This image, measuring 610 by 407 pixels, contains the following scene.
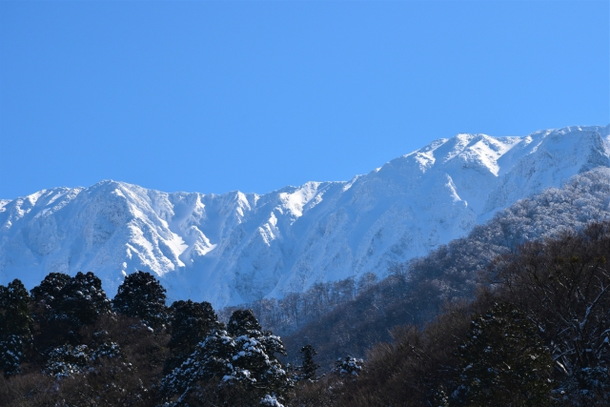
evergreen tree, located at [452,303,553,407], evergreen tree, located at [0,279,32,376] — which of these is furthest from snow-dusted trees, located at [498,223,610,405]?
evergreen tree, located at [0,279,32,376]

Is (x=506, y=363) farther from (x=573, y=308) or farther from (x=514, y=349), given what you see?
(x=573, y=308)

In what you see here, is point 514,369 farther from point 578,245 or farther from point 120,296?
point 120,296

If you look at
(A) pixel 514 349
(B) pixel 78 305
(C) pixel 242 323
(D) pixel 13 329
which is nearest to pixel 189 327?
(C) pixel 242 323

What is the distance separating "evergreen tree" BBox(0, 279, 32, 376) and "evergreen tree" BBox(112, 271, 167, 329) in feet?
48.6

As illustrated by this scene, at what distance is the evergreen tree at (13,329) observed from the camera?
56.7m

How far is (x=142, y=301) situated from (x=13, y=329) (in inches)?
711

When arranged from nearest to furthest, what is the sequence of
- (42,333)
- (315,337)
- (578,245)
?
(578,245)
(42,333)
(315,337)

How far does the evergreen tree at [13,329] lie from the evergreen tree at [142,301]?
48.6 ft

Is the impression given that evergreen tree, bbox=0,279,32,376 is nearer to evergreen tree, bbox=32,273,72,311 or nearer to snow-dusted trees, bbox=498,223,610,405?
evergreen tree, bbox=32,273,72,311

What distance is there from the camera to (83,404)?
44.6 meters

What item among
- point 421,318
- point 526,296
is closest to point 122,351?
point 526,296

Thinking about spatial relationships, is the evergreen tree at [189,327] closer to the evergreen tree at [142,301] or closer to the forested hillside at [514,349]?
the forested hillside at [514,349]

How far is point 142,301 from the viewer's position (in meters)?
76.0

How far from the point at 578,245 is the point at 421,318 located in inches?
4755
